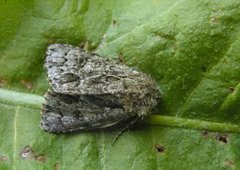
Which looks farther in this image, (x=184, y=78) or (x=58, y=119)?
(x=58, y=119)

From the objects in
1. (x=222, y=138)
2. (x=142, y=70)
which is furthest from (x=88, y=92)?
(x=222, y=138)

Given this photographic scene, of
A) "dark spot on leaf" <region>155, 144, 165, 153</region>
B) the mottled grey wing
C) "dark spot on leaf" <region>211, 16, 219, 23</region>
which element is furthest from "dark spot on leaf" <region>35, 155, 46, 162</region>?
"dark spot on leaf" <region>211, 16, 219, 23</region>

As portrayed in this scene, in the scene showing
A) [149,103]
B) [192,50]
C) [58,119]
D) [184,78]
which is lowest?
[58,119]

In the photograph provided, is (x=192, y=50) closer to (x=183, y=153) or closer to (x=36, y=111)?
(x=183, y=153)

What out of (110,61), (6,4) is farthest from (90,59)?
(6,4)

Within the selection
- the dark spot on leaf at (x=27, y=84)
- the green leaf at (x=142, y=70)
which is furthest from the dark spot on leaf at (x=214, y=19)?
the dark spot on leaf at (x=27, y=84)

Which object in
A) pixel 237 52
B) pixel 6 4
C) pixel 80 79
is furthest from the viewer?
pixel 80 79

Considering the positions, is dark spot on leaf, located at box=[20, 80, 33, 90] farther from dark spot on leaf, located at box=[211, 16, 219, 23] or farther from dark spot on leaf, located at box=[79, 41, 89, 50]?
dark spot on leaf, located at box=[211, 16, 219, 23]
